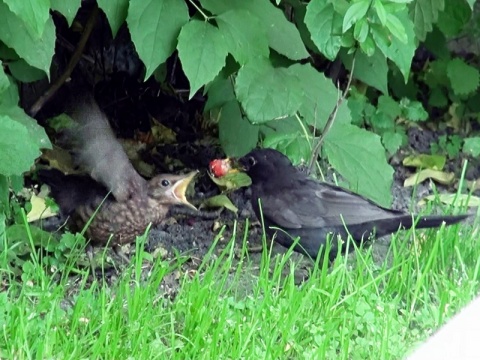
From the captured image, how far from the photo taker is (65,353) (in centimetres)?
231

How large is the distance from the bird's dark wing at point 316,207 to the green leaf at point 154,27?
70 cm

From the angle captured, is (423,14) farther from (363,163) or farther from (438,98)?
(438,98)

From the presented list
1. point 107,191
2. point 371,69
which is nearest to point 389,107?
point 371,69

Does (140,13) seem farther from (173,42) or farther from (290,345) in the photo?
(290,345)

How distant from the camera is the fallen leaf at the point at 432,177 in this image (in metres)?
4.24

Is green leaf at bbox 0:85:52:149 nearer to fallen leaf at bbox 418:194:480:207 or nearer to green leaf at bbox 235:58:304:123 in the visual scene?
green leaf at bbox 235:58:304:123

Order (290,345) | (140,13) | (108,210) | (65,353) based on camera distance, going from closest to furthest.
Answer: (65,353)
(290,345)
(140,13)
(108,210)

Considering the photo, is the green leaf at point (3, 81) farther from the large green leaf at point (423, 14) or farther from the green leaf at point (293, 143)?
the large green leaf at point (423, 14)

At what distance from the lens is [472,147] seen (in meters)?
4.48

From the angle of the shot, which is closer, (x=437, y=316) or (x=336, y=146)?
(x=437, y=316)

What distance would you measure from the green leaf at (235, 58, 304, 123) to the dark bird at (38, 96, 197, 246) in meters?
0.49

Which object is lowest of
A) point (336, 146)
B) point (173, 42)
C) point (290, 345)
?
point (290, 345)

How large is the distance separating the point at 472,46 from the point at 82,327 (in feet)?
10.8

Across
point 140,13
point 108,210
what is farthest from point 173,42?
point 108,210
